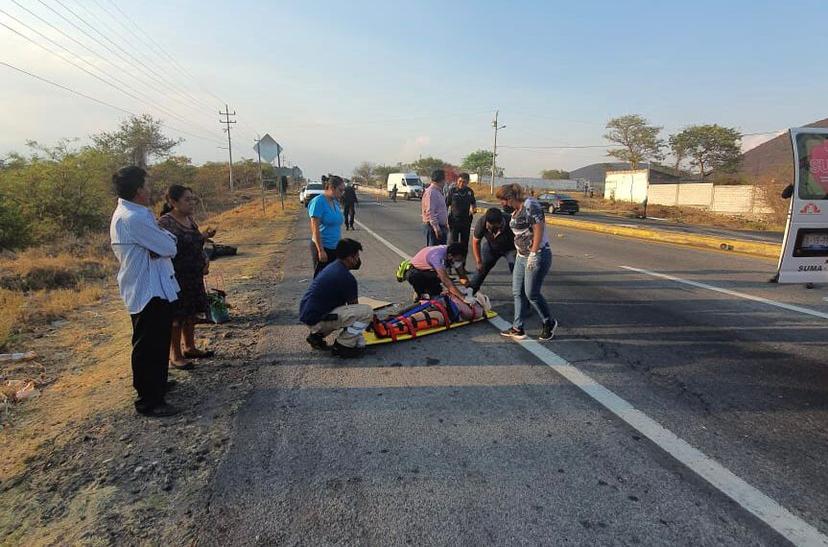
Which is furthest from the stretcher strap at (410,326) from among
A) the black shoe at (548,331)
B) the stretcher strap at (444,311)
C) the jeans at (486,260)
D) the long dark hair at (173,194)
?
the long dark hair at (173,194)

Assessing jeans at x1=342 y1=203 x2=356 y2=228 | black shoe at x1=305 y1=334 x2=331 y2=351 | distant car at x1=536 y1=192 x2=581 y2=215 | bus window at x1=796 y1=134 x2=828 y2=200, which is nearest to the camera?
bus window at x1=796 y1=134 x2=828 y2=200

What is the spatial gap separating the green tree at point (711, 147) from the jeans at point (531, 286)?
63.5 meters

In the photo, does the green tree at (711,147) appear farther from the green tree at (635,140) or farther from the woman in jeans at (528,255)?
the woman in jeans at (528,255)

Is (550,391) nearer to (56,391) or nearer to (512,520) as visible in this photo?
(512,520)

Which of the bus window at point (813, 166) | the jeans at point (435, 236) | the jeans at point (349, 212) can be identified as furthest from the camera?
the jeans at point (349, 212)

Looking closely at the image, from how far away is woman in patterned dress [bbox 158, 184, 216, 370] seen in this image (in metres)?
4.41

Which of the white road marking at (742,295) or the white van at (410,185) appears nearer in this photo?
the white road marking at (742,295)

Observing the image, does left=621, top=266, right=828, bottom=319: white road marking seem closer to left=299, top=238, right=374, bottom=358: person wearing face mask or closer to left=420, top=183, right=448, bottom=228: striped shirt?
left=420, top=183, right=448, bottom=228: striped shirt

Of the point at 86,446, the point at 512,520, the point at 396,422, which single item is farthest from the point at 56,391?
the point at 512,520

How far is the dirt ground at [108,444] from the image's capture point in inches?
95.7

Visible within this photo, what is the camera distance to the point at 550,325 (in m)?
5.16

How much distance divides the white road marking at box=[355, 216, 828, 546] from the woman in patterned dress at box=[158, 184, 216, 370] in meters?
3.36

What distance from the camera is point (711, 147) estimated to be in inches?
2303

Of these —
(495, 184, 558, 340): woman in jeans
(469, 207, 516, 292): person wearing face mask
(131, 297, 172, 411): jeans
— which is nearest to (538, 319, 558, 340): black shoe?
(495, 184, 558, 340): woman in jeans
